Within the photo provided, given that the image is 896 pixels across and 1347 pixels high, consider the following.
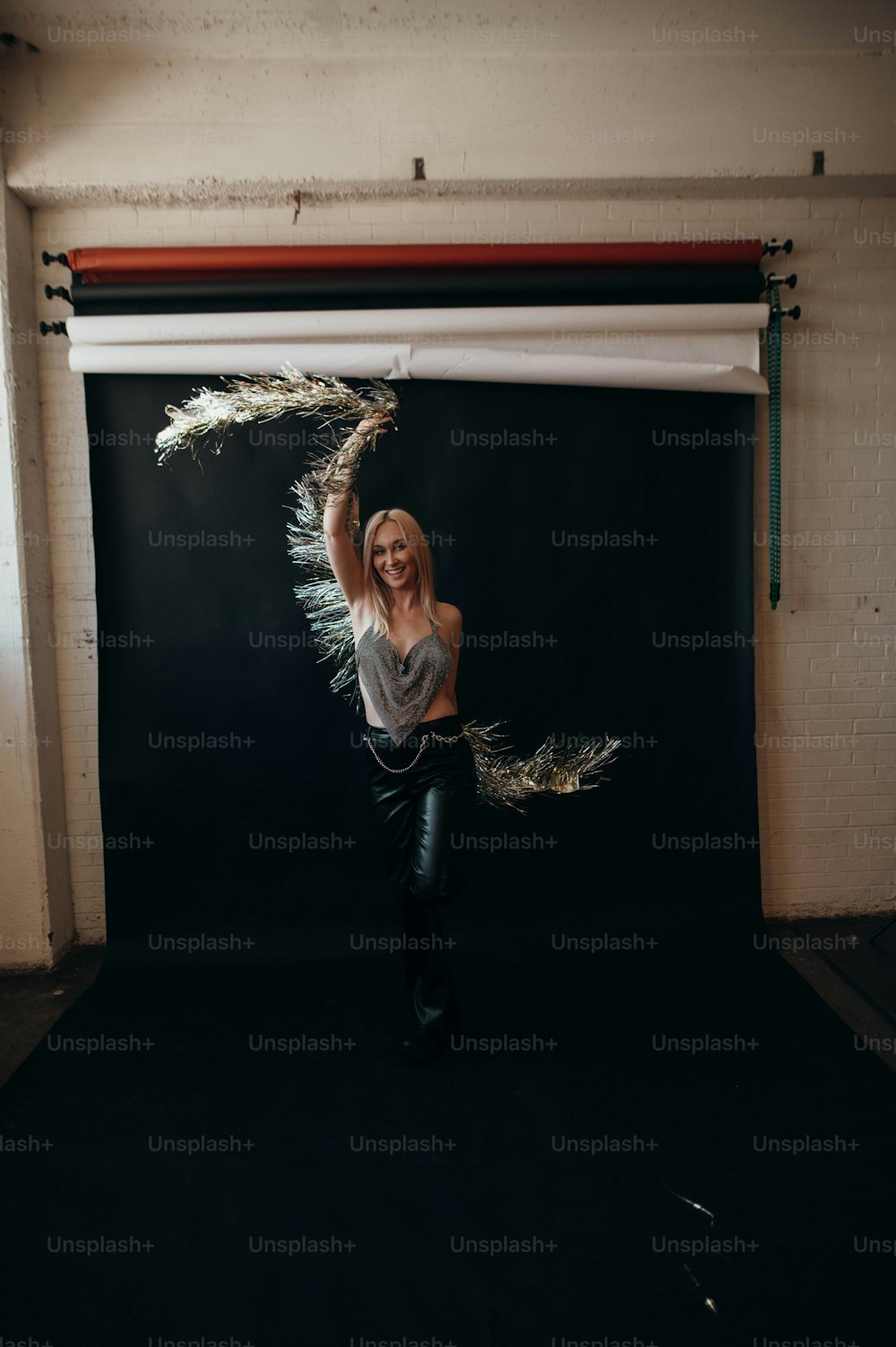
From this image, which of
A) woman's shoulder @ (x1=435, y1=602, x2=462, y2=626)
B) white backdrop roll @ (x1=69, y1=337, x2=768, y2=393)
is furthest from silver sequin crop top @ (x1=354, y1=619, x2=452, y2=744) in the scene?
white backdrop roll @ (x1=69, y1=337, x2=768, y2=393)

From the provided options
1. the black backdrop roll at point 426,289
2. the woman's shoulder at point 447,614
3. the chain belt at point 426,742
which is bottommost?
the chain belt at point 426,742

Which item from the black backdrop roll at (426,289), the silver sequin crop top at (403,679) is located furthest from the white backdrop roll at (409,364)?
the silver sequin crop top at (403,679)

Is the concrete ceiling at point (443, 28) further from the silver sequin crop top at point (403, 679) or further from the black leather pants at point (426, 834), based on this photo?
the black leather pants at point (426, 834)

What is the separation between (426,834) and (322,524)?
1170 millimetres

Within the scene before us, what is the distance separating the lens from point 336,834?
374 centimetres

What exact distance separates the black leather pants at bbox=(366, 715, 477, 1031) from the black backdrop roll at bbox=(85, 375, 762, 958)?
31.9 inches

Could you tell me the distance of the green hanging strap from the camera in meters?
3.59

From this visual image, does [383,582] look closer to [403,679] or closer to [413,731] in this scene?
[403,679]

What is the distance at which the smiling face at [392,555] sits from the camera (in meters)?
2.82

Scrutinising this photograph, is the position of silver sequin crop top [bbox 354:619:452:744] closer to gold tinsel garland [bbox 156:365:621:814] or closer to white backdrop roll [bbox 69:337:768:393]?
gold tinsel garland [bbox 156:365:621:814]

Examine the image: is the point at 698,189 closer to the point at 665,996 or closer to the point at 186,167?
the point at 186,167

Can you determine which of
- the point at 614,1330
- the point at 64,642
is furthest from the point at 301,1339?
the point at 64,642

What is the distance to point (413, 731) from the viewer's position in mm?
2811

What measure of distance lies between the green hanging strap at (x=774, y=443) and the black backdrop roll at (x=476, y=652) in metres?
0.12
